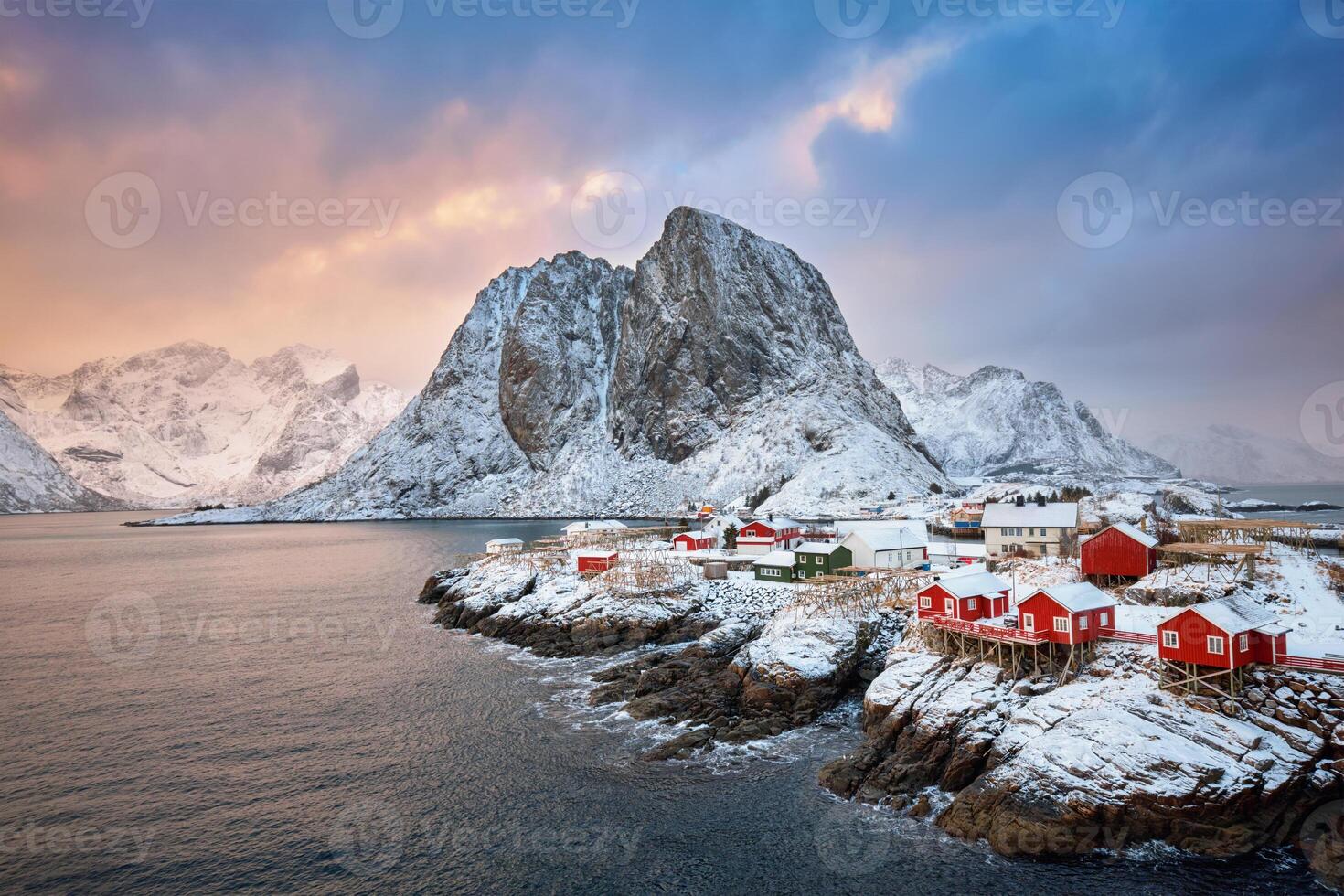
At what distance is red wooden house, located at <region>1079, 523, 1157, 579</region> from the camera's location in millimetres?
40000

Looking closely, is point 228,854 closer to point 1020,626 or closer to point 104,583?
point 1020,626

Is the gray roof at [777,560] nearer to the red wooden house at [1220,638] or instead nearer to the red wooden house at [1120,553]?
the red wooden house at [1120,553]

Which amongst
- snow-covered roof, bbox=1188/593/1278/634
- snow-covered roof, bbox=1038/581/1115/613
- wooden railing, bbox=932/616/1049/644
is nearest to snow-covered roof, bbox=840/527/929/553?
wooden railing, bbox=932/616/1049/644

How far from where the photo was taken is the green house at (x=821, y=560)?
171ft

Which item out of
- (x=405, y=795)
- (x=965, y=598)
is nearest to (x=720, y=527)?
(x=965, y=598)

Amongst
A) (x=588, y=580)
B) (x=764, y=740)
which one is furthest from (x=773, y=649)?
(x=588, y=580)

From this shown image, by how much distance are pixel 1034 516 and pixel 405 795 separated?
164 ft

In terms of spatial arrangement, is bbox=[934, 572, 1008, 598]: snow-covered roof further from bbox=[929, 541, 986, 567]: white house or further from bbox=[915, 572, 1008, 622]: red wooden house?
bbox=[929, 541, 986, 567]: white house

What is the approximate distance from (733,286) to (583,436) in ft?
203

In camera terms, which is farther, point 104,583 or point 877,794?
point 104,583

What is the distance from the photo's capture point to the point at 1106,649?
29.7m

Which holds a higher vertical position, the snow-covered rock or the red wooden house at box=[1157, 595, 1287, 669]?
the red wooden house at box=[1157, 595, 1287, 669]

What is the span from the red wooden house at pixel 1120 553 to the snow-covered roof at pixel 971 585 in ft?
34.8

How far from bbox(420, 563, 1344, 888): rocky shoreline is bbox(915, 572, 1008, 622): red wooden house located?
7.50 ft
